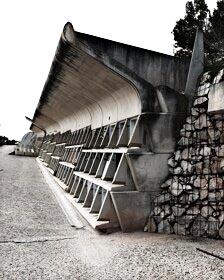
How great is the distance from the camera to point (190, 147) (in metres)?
9.36

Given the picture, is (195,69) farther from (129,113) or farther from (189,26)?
(189,26)

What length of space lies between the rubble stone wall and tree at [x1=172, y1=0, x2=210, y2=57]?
46.3 feet

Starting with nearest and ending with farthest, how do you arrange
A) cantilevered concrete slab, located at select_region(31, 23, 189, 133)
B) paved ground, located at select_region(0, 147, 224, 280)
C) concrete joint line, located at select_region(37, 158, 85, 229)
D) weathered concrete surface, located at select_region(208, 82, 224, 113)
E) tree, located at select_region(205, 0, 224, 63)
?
paved ground, located at select_region(0, 147, 224, 280)
weathered concrete surface, located at select_region(208, 82, 224, 113)
cantilevered concrete slab, located at select_region(31, 23, 189, 133)
concrete joint line, located at select_region(37, 158, 85, 229)
tree, located at select_region(205, 0, 224, 63)

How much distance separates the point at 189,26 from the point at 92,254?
1958 cm

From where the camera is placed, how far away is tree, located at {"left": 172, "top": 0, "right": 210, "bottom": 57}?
74.4ft

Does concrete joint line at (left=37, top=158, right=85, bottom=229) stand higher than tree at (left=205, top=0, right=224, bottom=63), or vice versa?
tree at (left=205, top=0, right=224, bottom=63)

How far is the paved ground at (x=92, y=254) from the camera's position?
245 inches

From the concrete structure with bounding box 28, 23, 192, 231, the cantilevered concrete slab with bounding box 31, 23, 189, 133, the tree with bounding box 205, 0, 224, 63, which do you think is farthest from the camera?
the tree with bounding box 205, 0, 224, 63

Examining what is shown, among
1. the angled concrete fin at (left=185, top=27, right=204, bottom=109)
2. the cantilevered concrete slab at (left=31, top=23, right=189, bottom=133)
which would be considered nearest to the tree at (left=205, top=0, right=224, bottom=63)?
the cantilevered concrete slab at (left=31, top=23, right=189, bottom=133)

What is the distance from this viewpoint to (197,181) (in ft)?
29.5

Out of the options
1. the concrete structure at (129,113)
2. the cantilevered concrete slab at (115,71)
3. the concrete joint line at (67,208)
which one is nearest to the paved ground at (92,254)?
the concrete joint line at (67,208)

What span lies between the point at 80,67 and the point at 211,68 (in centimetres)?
423

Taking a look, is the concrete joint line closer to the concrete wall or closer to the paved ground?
the paved ground

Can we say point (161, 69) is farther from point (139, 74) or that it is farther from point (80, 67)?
point (80, 67)
